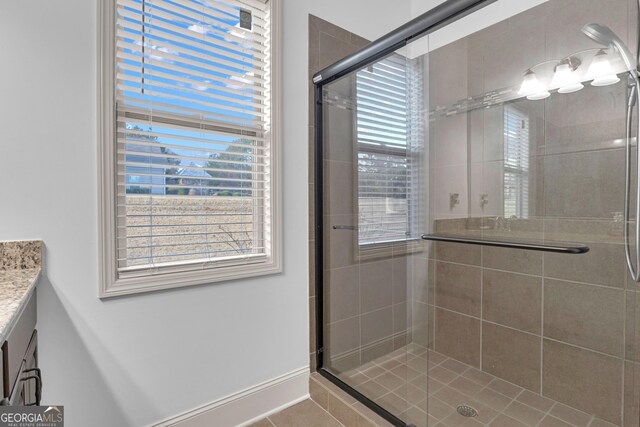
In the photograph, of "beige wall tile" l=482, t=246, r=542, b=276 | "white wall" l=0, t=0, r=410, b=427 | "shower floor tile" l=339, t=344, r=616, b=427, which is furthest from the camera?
"beige wall tile" l=482, t=246, r=542, b=276

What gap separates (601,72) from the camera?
4.21ft

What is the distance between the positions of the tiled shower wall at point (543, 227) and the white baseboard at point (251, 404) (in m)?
0.87

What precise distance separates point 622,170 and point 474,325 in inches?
45.1

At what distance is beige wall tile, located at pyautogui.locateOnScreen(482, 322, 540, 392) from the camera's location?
1.66 metres

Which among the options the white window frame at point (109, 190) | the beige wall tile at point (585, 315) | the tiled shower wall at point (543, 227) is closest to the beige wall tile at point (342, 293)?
the tiled shower wall at point (543, 227)

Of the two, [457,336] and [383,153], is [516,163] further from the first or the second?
[457,336]

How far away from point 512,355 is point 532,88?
1.40 meters

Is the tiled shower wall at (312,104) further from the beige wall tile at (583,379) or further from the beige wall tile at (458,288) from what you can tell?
the beige wall tile at (583,379)

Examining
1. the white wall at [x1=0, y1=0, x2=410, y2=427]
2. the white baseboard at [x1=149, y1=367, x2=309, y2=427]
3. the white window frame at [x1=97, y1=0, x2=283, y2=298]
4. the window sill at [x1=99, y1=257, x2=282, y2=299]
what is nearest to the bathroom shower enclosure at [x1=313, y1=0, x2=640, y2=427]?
the white baseboard at [x1=149, y1=367, x2=309, y2=427]

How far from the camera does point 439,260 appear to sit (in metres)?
1.97

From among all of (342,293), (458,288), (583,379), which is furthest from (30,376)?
(583,379)

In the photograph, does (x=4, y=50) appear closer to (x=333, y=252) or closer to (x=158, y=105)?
(x=158, y=105)

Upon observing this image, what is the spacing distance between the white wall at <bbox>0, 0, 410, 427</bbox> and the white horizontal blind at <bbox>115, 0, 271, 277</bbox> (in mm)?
138

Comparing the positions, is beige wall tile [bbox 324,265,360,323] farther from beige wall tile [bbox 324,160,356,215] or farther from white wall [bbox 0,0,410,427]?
white wall [bbox 0,0,410,427]
